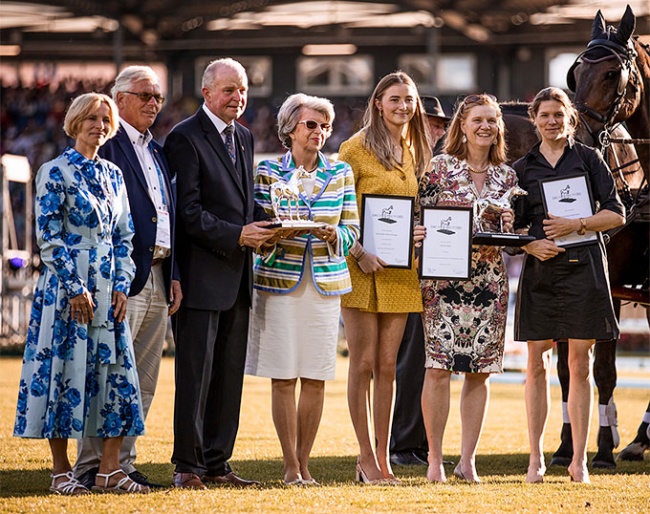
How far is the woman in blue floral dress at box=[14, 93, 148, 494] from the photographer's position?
558 centimetres

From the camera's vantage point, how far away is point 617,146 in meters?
8.04

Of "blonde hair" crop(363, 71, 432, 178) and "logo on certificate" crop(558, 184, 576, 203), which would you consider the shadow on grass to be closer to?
"logo on certificate" crop(558, 184, 576, 203)

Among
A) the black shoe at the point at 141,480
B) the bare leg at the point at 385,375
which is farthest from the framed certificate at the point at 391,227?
the black shoe at the point at 141,480

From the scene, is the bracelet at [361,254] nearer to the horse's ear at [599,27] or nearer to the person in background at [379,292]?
the person in background at [379,292]

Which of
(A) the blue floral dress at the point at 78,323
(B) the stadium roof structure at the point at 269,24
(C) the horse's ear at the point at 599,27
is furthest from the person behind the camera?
(B) the stadium roof structure at the point at 269,24

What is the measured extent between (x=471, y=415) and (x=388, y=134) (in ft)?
5.28

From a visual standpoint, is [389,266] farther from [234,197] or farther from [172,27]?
[172,27]

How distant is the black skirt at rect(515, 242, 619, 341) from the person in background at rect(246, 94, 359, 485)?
1077 mm

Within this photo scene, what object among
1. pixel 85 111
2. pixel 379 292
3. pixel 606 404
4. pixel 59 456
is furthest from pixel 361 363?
pixel 606 404

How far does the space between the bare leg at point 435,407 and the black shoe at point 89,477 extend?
1.78 meters

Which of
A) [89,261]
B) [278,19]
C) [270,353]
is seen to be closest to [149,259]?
[89,261]

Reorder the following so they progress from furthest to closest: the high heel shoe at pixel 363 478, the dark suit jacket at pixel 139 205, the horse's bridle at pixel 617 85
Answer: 1. the horse's bridle at pixel 617 85
2. the high heel shoe at pixel 363 478
3. the dark suit jacket at pixel 139 205

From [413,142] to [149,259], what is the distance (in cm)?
168

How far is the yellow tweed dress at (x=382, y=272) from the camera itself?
633 centimetres
